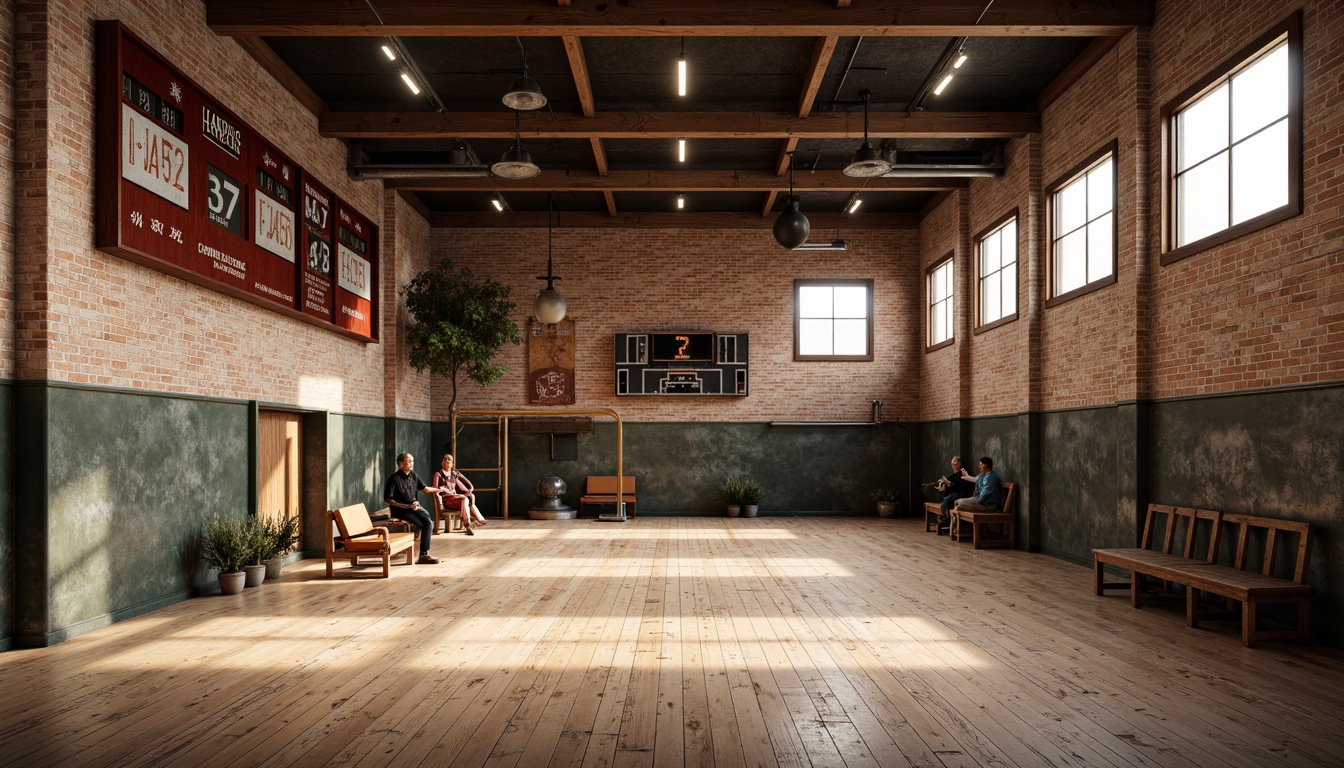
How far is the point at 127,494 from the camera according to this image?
5.91 metres

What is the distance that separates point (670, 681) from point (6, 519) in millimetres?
4071

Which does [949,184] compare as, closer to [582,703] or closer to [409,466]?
[409,466]

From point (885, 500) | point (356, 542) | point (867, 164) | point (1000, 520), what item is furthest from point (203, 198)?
point (885, 500)

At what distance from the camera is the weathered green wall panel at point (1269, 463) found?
510 cm

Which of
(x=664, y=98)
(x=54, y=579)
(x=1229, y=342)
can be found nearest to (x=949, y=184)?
(x=664, y=98)

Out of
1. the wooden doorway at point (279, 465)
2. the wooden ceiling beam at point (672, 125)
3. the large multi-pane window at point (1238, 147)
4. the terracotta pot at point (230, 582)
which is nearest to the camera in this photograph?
the large multi-pane window at point (1238, 147)

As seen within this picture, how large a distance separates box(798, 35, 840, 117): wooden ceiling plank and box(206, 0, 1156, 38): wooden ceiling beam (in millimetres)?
536

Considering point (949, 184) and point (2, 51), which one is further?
point (949, 184)

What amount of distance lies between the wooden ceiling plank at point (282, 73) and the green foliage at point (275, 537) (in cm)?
436

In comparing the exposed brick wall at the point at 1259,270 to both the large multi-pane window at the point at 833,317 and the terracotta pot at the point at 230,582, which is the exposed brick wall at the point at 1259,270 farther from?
the terracotta pot at the point at 230,582

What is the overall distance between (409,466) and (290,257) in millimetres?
2447

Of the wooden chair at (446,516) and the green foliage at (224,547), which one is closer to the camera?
the green foliage at (224,547)

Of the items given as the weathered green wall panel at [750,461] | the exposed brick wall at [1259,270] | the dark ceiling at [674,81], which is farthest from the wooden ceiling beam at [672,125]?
the weathered green wall panel at [750,461]

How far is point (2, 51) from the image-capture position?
4.99 m
